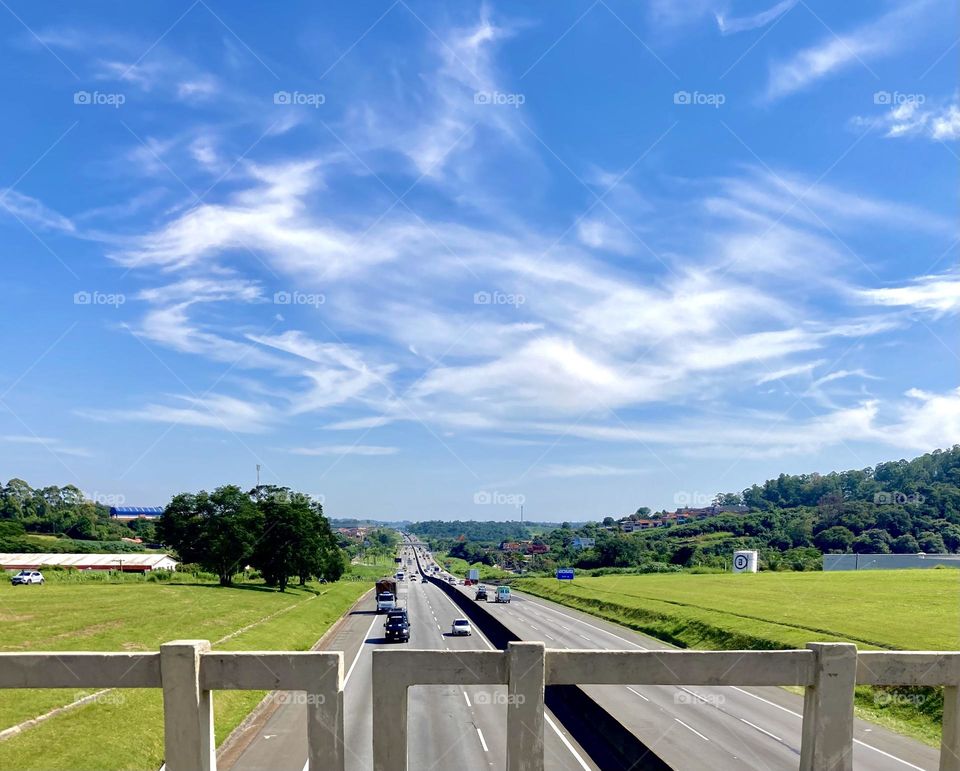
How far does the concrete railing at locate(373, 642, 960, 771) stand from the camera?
1092 cm

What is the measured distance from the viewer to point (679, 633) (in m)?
60.6

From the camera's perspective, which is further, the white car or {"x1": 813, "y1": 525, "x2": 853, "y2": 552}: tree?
{"x1": 813, "y1": 525, "x2": 853, "y2": 552}: tree

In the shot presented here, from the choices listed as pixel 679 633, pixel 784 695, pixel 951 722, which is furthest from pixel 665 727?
pixel 679 633

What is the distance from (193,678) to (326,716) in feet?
7.19

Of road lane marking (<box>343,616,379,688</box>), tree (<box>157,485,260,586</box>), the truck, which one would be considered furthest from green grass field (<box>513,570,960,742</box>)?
tree (<box>157,485,260,586</box>)

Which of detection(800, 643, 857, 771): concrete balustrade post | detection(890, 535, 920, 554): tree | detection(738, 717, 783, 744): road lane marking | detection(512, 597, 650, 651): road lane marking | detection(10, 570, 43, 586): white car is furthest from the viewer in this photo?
detection(890, 535, 920, 554): tree

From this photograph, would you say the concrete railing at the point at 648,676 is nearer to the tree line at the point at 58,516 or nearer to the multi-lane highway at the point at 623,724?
the multi-lane highway at the point at 623,724

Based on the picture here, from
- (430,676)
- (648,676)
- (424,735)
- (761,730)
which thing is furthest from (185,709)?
(761,730)

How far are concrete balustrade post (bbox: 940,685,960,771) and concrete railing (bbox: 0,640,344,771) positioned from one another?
1031 centimetres

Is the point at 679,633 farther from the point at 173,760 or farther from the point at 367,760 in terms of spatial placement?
the point at 173,760

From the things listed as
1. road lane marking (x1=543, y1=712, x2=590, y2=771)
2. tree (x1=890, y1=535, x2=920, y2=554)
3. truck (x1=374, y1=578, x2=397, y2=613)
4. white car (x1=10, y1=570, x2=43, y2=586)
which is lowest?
tree (x1=890, y1=535, x2=920, y2=554)

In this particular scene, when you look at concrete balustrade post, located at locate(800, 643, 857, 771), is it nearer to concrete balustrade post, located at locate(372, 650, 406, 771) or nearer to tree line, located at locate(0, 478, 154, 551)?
concrete balustrade post, located at locate(372, 650, 406, 771)

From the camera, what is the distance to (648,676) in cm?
1111

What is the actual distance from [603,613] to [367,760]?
208 ft
